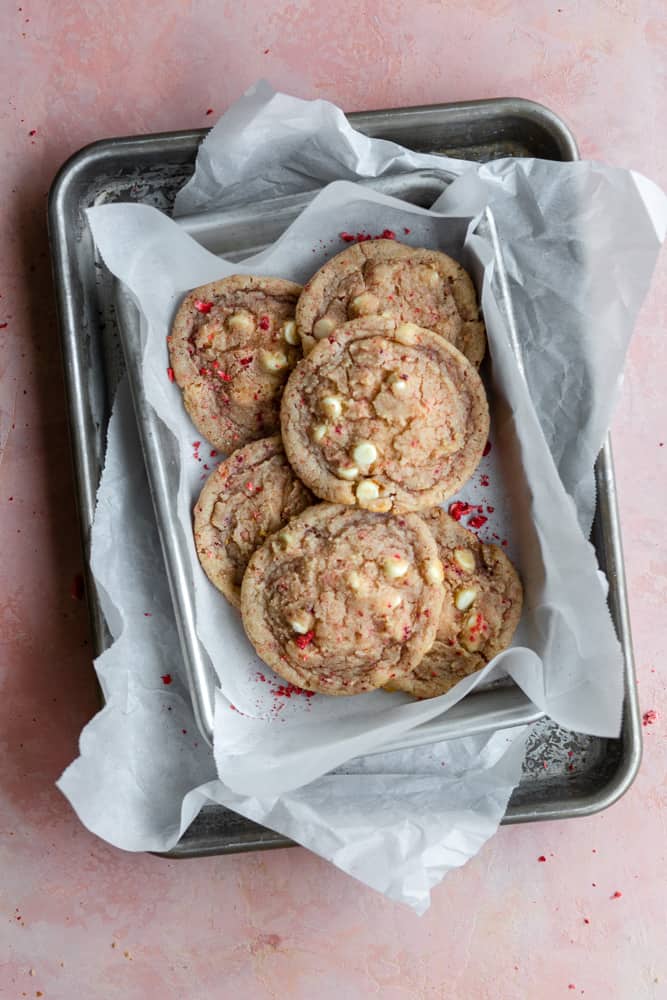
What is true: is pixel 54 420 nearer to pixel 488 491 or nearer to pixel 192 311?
pixel 192 311

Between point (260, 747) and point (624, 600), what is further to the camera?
point (624, 600)

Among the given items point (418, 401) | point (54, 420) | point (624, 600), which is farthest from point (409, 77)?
point (624, 600)

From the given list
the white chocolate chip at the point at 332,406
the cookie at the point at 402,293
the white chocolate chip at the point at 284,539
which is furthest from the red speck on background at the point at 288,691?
the cookie at the point at 402,293

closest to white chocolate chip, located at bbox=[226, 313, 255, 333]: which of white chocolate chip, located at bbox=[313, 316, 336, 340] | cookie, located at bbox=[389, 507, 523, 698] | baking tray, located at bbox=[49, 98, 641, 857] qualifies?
white chocolate chip, located at bbox=[313, 316, 336, 340]

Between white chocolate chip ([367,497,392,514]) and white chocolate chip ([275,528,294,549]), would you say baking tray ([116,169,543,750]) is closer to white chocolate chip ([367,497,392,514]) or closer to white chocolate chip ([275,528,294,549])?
white chocolate chip ([275,528,294,549])

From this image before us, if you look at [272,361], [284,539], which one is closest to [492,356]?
[272,361]

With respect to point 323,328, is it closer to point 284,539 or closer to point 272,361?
point 272,361
